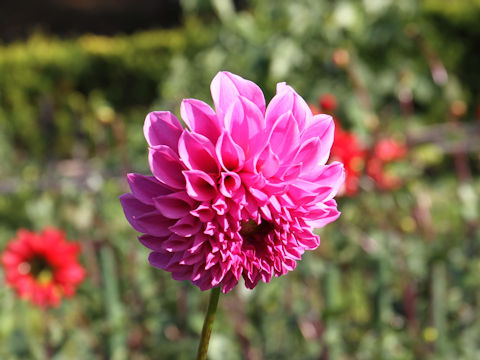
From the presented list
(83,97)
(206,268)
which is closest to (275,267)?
(206,268)

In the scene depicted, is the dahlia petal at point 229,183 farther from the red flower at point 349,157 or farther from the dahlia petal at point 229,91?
the red flower at point 349,157

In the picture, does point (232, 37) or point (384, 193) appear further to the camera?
point (232, 37)

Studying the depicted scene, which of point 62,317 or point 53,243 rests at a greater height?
point 53,243

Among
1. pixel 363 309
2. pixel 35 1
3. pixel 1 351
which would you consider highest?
pixel 1 351

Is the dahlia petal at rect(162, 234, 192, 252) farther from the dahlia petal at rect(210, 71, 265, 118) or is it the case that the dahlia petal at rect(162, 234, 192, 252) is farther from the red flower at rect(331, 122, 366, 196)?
the red flower at rect(331, 122, 366, 196)

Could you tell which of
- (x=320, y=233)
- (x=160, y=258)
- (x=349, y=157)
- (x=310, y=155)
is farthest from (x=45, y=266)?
(x=310, y=155)

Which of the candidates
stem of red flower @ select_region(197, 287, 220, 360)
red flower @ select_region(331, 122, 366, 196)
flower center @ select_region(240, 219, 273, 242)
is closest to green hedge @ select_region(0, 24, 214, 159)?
red flower @ select_region(331, 122, 366, 196)

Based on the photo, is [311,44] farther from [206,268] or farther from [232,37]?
[206,268]
